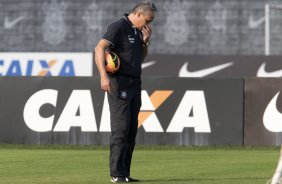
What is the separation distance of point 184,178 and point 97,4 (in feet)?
110

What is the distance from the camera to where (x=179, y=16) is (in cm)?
4397

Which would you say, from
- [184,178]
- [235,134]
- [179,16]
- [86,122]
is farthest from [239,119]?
[179,16]

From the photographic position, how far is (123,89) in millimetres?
11000

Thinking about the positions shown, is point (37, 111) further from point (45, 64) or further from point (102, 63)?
point (45, 64)

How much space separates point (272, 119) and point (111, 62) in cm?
797

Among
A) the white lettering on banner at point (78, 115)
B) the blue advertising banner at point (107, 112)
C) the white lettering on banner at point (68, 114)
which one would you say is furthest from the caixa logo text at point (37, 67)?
the white lettering on banner at point (78, 115)

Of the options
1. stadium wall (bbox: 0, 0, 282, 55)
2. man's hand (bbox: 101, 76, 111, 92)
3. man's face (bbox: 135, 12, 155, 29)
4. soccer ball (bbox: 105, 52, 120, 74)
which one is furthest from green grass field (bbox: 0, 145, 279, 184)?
stadium wall (bbox: 0, 0, 282, 55)

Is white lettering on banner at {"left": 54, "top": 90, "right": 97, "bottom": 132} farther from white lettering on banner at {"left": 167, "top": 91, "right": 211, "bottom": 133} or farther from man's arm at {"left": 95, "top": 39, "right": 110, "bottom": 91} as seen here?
man's arm at {"left": 95, "top": 39, "right": 110, "bottom": 91}

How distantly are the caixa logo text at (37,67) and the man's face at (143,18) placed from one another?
59.9ft

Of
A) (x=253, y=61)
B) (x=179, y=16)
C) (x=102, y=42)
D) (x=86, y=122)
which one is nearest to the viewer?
(x=102, y=42)

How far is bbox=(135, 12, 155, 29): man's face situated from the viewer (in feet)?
35.7

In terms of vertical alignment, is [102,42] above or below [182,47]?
above

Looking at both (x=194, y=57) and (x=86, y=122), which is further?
(x=194, y=57)

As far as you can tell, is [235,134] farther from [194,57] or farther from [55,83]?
[194,57]
